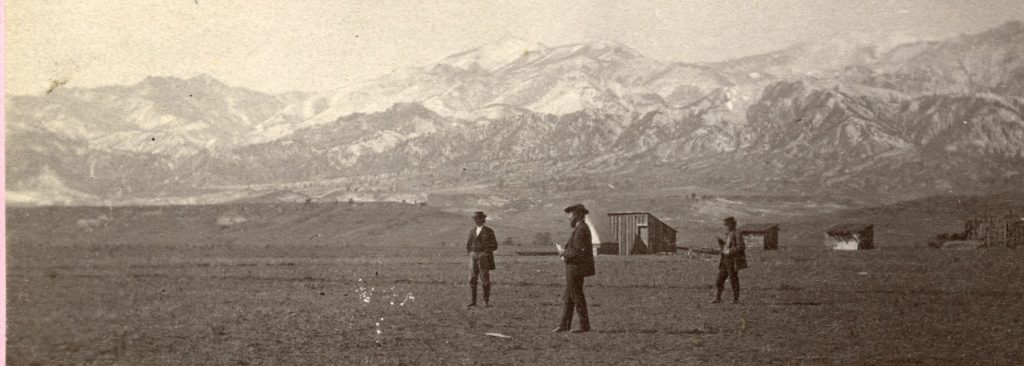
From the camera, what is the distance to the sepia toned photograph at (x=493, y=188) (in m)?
12.4

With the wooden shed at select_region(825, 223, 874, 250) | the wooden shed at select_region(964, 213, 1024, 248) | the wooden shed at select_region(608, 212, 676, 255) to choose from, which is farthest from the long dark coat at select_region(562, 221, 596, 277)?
the wooden shed at select_region(825, 223, 874, 250)

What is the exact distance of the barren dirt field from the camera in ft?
35.1

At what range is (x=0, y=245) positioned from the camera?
621 inches

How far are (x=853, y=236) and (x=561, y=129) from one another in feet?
69.8

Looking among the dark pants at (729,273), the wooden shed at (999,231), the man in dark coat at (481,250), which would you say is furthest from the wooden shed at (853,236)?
the man in dark coat at (481,250)

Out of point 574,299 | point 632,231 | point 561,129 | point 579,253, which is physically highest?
point 561,129

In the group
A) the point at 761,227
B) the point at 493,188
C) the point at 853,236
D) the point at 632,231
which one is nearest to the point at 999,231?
the point at 853,236

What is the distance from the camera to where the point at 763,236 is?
1421 inches

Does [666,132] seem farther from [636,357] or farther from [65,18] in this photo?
[636,357]

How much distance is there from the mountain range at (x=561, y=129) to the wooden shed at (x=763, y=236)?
18.5 ft

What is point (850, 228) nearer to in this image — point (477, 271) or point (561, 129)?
point (561, 129)

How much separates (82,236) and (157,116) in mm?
8757

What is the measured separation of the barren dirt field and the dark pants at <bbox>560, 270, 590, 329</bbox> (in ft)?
0.67

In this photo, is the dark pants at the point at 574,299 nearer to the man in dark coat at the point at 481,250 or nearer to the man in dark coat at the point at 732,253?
the man in dark coat at the point at 481,250
